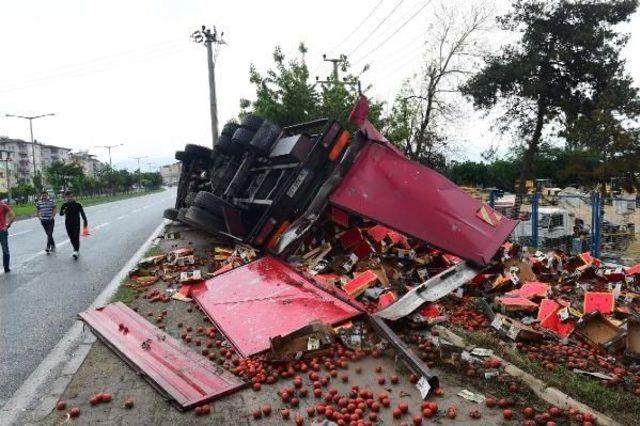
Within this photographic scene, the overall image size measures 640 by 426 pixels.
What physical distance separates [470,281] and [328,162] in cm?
258

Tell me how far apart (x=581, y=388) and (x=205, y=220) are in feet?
20.1

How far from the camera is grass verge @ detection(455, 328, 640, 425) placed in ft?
11.9

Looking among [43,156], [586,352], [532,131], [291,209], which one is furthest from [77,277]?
[43,156]

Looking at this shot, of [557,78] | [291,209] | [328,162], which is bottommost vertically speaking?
[291,209]

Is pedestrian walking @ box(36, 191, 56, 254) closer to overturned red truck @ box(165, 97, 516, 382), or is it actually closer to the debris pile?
the debris pile

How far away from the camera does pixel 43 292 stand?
809cm

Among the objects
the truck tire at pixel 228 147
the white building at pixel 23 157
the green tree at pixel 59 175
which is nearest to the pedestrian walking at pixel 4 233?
the truck tire at pixel 228 147

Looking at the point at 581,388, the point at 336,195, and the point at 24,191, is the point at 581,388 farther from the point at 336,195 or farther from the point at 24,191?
the point at 24,191

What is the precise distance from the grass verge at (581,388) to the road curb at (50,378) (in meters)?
3.76

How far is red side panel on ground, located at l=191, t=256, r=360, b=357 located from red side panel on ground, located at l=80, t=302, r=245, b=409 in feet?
1.56

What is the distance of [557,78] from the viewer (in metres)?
21.6

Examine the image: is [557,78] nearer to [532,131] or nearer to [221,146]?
[532,131]

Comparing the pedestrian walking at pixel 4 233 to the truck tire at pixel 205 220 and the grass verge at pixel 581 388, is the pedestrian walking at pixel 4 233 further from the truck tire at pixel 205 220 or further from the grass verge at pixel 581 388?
the grass verge at pixel 581 388

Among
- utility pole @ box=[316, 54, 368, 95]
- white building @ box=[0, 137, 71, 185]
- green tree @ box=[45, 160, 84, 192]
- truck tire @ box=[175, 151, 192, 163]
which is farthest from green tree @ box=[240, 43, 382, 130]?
white building @ box=[0, 137, 71, 185]
